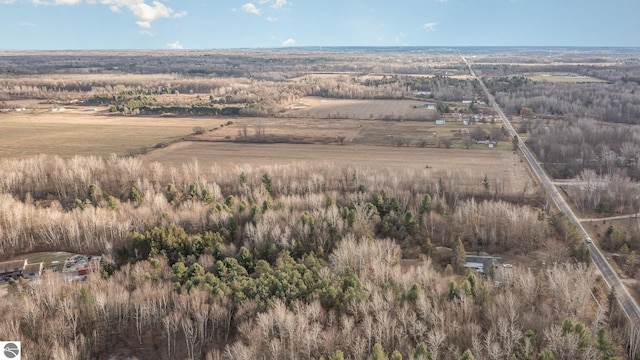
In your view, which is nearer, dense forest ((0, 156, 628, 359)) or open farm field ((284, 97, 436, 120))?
dense forest ((0, 156, 628, 359))

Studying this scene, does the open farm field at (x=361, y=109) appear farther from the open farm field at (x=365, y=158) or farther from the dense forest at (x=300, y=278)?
the dense forest at (x=300, y=278)

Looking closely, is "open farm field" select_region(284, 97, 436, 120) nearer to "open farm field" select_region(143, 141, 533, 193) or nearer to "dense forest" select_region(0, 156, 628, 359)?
"open farm field" select_region(143, 141, 533, 193)

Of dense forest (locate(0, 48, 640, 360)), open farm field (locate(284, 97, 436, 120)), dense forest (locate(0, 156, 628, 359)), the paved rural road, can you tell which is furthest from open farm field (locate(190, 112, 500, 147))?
dense forest (locate(0, 156, 628, 359))

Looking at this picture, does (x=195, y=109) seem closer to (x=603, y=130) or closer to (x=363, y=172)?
(x=363, y=172)

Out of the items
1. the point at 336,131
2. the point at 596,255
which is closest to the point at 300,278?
the point at 596,255

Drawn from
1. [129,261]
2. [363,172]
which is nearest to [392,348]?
[129,261]

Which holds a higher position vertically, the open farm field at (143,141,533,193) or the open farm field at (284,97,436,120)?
the open farm field at (284,97,436,120)

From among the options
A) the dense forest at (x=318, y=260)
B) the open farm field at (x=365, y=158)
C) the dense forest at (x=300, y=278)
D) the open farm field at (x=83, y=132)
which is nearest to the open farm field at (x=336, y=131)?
the open farm field at (x=365, y=158)
